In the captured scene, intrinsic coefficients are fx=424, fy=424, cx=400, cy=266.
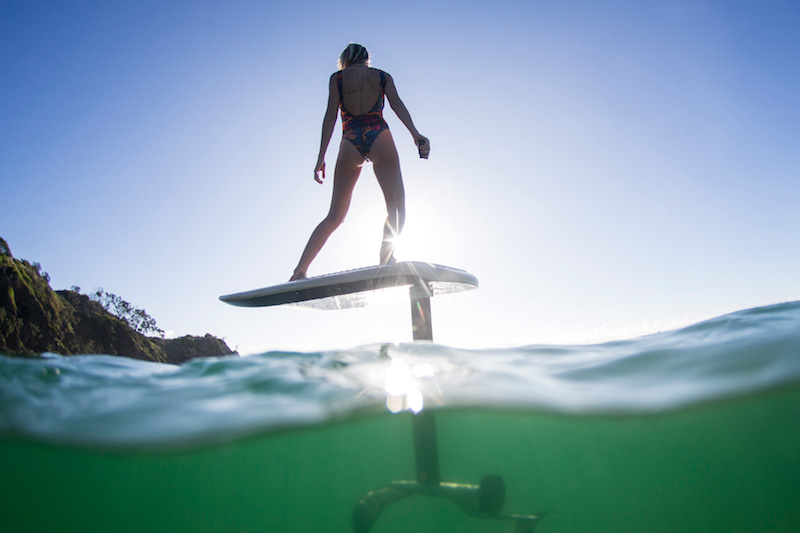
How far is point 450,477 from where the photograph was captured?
4.73 meters

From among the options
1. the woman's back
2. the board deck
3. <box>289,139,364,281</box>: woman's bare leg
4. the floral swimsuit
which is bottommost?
the board deck

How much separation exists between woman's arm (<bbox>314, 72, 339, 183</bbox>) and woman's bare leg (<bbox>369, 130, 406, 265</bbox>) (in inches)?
22.9

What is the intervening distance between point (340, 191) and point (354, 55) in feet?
4.85

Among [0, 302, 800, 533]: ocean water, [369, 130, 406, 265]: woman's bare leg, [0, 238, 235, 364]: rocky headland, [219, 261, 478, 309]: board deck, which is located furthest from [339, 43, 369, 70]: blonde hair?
[0, 238, 235, 364]: rocky headland

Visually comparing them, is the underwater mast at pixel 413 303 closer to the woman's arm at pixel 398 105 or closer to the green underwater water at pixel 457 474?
the green underwater water at pixel 457 474

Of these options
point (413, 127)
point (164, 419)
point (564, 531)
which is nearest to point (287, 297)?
point (164, 419)

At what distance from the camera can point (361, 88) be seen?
A: 172 inches

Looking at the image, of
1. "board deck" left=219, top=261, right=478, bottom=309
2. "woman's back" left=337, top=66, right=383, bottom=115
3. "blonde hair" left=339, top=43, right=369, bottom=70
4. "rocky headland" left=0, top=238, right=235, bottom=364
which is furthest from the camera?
"rocky headland" left=0, top=238, right=235, bottom=364

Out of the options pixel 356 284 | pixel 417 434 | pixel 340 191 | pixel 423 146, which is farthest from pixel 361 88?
pixel 417 434

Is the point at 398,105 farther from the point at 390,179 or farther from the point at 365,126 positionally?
the point at 390,179

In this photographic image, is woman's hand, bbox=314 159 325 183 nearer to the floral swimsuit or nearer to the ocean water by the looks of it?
the floral swimsuit

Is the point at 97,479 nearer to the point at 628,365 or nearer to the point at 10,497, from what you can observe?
the point at 10,497

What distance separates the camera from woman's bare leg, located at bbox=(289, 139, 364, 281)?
165 inches

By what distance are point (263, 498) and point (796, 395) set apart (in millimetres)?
5325
